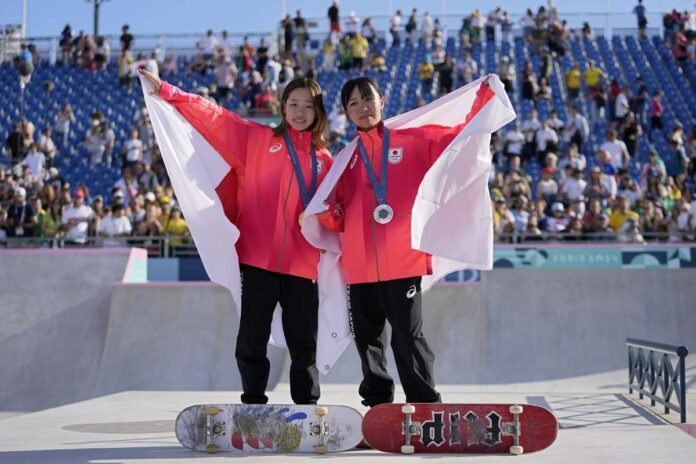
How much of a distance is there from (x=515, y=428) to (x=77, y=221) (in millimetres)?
10408

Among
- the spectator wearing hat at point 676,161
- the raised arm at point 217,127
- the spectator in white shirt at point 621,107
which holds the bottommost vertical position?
the raised arm at point 217,127

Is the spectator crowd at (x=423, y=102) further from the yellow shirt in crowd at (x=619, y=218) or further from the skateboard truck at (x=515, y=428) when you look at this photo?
the skateboard truck at (x=515, y=428)

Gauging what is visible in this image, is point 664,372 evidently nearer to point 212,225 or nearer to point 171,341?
point 212,225

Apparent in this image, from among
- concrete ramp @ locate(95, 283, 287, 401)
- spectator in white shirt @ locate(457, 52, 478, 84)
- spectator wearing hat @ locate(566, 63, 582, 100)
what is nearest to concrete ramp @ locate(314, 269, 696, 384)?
concrete ramp @ locate(95, 283, 287, 401)

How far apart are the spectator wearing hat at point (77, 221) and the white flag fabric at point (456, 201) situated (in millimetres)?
8824

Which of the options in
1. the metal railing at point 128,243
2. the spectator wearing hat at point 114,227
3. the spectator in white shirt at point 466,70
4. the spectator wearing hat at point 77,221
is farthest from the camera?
the spectator in white shirt at point 466,70

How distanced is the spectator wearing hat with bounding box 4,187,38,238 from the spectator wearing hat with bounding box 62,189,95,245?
47cm

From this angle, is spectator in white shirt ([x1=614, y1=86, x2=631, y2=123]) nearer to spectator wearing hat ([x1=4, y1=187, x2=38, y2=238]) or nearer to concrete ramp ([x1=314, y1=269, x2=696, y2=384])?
concrete ramp ([x1=314, y1=269, x2=696, y2=384])

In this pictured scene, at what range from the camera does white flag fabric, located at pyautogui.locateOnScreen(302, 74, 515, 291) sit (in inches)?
214

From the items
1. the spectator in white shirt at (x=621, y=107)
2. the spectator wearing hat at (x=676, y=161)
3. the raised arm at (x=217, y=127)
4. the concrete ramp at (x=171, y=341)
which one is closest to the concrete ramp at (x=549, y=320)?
the concrete ramp at (x=171, y=341)

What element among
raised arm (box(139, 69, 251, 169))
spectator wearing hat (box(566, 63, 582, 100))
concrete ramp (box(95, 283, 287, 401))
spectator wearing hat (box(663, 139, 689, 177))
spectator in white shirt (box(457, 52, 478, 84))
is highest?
spectator in white shirt (box(457, 52, 478, 84))

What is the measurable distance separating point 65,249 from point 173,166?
773cm

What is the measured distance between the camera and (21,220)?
1442cm

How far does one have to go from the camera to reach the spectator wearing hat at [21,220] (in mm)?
14336
